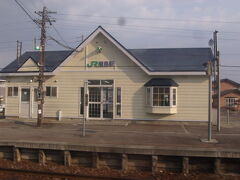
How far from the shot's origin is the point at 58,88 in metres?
20.8

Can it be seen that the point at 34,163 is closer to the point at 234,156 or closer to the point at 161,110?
the point at 234,156

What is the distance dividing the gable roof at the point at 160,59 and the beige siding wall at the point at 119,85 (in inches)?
19.8

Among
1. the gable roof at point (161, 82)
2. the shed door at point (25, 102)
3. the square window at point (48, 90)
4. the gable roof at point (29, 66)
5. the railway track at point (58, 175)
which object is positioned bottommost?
the railway track at point (58, 175)

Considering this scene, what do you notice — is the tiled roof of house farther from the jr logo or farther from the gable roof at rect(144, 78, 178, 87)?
the jr logo

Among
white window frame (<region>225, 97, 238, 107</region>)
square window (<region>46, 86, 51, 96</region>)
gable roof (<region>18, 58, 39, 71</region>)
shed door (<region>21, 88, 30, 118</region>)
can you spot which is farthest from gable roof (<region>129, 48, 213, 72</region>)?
white window frame (<region>225, 97, 238, 107</region>)

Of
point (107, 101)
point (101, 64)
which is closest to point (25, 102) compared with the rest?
point (107, 101)

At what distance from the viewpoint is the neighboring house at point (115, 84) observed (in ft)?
62.2

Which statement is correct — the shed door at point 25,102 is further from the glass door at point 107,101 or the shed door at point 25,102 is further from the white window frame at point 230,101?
the white window frame at point 230,101

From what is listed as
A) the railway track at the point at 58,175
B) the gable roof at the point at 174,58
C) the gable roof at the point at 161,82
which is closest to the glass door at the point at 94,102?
the gable roof at the point at 161,82

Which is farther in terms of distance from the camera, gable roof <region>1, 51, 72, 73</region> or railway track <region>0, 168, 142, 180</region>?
gable roof <region>1, 51, 72, 73</region>

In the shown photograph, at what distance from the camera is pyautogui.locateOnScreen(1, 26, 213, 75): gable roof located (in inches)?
750

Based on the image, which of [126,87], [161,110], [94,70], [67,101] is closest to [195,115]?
[161,110]

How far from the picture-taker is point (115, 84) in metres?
19.9

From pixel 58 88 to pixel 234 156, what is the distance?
14.3 meters
